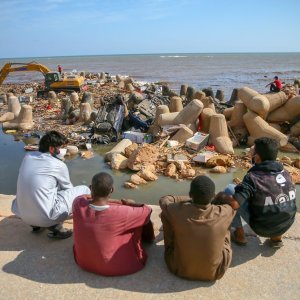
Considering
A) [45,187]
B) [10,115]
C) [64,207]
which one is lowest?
[10,115]

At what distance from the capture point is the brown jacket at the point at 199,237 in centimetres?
285

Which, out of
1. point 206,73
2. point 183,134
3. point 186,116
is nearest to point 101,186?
point 183,134

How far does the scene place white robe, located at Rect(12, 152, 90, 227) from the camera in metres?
3.45

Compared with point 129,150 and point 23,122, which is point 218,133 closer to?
point 129,150

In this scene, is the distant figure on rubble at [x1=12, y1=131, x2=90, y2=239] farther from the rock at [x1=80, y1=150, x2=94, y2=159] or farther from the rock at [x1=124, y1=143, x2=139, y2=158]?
the rock at [x1=80, y1=150, x2=94, y2=159]

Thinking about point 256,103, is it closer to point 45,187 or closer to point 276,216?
point 276,216

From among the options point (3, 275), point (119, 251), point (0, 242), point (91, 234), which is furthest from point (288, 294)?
point (0, 242)

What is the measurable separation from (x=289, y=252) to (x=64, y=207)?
2287mm

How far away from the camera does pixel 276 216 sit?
3.21 metres

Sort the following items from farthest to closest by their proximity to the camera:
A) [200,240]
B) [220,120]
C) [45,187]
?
[220,120] < [45,187] < [200,240]

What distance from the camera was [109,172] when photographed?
781 cm

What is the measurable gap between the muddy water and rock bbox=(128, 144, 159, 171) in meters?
0.20

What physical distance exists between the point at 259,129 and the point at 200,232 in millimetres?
6824

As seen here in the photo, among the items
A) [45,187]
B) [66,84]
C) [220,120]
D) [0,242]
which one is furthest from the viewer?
[66,84]
